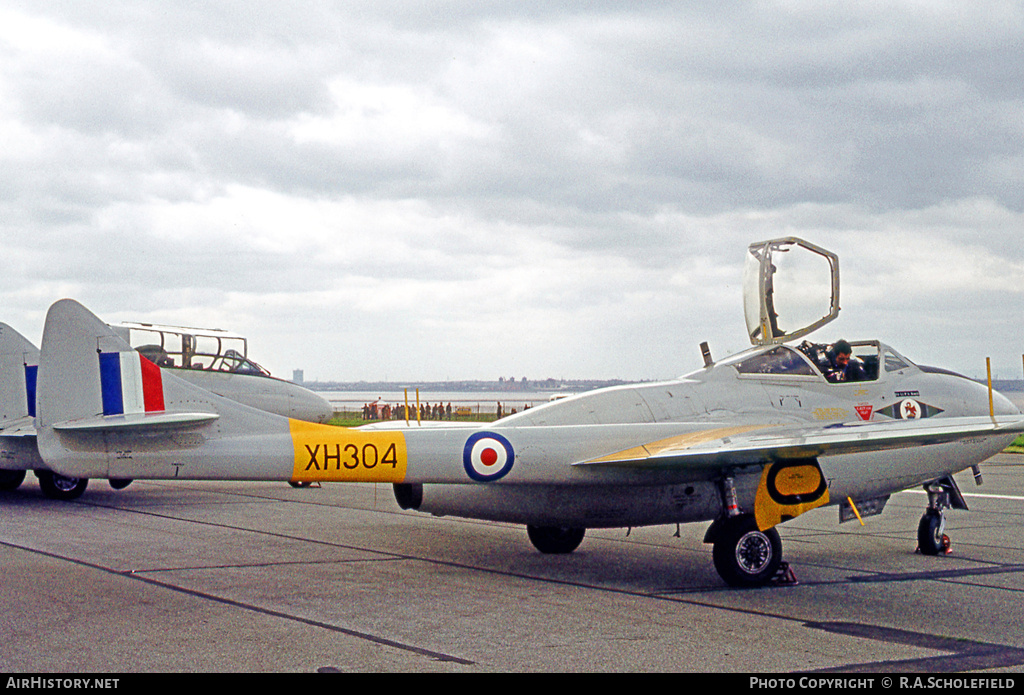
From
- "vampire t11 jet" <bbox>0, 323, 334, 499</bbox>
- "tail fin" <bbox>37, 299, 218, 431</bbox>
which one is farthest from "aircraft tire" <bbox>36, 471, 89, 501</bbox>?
"tail fin" <bbox>37, 299, 218, 431</bbox>

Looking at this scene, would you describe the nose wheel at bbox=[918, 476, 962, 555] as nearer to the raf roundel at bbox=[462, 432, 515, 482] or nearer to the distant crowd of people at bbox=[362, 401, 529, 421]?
the raf roundel at bbox=[462, 432, 515, 482]

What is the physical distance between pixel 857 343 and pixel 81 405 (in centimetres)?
791

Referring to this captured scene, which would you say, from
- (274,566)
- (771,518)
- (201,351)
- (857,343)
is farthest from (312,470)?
(201,351)

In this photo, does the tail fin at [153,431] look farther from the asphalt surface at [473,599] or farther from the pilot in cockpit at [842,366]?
the pilot in cockpit at [842,366]

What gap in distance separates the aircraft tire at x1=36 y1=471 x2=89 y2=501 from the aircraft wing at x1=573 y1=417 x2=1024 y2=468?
10.3m

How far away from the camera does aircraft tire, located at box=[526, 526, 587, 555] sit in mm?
10250

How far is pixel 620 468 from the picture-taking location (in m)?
8.62

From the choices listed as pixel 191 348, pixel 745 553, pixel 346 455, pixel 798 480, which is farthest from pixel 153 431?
pixel 191 348

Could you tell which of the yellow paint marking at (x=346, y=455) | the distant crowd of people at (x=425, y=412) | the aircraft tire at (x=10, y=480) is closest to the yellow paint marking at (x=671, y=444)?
the yellow paint marking at (x=346, y=455)

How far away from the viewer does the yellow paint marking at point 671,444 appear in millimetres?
8562

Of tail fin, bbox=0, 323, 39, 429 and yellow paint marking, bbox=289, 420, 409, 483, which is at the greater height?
tail fin, bbox=0, 323, 39, 429

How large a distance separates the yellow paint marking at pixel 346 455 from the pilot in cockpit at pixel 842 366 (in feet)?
16.0

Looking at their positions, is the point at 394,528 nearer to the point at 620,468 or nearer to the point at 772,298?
the point at 620,468

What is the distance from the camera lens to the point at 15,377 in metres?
15.8
